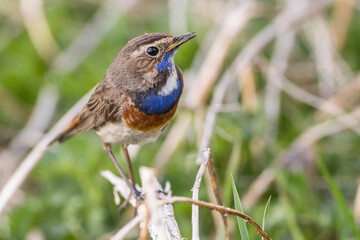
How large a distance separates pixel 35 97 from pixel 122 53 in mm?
3578

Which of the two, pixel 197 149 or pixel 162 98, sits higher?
pixel 197 149

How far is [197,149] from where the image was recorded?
5.78m

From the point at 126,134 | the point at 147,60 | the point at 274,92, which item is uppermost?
the point at 274,92

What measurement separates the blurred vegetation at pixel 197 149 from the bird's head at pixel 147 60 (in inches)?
44.5

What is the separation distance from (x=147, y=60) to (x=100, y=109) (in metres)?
0.62

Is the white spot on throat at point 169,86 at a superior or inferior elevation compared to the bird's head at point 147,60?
inferior

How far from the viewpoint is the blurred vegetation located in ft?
16.9

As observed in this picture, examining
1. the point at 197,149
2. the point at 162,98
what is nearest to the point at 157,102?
the point at 162,98

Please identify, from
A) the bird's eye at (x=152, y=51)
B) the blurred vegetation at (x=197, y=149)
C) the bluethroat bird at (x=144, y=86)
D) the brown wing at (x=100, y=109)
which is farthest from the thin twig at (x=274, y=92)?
the bird's eye at (x=152, y=51)

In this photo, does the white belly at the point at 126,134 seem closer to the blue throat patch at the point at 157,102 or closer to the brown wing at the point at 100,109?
the brown wing at the point at 100,109

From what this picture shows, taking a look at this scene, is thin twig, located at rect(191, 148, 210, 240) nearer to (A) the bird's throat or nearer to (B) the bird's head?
(A) the bird's throat

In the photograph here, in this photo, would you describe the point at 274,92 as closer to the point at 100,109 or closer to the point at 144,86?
the point at 100,109

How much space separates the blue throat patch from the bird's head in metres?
0.06

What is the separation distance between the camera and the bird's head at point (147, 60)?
4062mm
